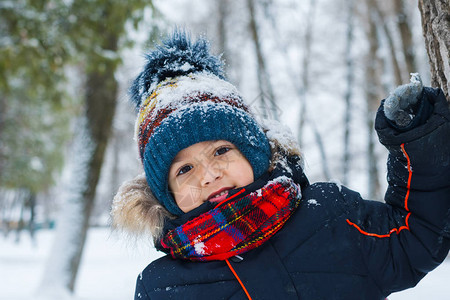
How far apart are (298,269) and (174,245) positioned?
497mm

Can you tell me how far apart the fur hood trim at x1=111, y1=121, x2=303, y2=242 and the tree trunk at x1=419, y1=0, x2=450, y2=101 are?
2.02ft

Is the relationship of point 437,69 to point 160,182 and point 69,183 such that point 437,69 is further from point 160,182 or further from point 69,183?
point 69,183

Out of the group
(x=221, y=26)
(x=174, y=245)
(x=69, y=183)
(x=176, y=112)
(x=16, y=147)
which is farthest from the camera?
(x=16, y=147)

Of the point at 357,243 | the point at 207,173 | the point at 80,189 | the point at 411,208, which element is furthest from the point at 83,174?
the point at 411,208

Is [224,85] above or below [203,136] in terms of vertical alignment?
above

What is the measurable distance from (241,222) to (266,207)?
11cm

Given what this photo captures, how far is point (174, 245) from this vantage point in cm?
155

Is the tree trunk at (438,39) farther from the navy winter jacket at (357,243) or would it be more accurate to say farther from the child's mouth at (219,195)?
the child's mouth at (219,195)

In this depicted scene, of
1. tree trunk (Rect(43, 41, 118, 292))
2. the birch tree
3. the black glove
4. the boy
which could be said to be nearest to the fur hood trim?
the boy

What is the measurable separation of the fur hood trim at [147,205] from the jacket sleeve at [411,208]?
0.43 meters

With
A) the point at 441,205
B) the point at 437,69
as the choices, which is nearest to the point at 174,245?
the point at 441,205

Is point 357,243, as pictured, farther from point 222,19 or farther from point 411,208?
point 222,19

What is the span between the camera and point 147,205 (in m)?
1.74

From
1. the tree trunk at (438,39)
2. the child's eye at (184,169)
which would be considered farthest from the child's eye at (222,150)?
the tree trunk at (438,39)
